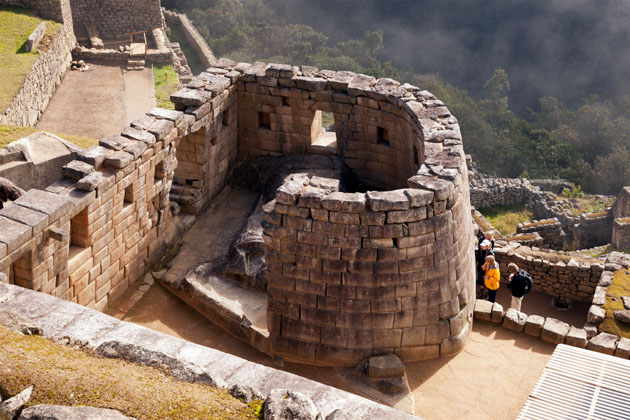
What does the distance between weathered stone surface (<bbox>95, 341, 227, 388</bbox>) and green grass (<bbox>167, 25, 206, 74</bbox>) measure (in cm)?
3037

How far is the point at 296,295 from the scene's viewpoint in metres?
11.8

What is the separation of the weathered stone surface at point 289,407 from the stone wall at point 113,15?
3134 cm

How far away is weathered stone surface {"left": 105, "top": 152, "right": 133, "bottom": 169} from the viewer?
12.1 m

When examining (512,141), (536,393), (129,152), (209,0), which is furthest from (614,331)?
(209,0)

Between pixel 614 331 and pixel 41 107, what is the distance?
18.5 metres

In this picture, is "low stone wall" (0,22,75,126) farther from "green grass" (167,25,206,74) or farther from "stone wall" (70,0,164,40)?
"green grass" (167,25,206,74)

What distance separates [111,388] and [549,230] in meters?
21.4

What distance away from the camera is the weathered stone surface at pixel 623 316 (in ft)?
46.1

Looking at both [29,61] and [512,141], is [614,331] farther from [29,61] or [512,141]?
[512,141]

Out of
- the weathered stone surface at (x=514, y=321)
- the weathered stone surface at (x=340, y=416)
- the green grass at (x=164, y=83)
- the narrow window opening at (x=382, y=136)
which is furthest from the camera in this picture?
the green grass at (x=164, y=83)

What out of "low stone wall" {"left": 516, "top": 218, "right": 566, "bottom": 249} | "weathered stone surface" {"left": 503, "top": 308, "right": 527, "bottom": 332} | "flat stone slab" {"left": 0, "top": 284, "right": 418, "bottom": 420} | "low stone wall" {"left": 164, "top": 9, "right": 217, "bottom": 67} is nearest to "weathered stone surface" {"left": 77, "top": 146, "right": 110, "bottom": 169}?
"flat stone slab" {"left": 0, "top": 284, "right": 418, "bottom": 420}

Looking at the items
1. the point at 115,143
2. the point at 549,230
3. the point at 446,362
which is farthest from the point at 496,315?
the point at 549,230

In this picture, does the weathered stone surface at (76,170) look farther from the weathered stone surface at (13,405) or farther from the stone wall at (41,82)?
the stone wall at (41,82)

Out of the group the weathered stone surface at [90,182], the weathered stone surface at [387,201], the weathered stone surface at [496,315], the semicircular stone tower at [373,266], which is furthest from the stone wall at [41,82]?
the weathered stone surface at [496,315]
